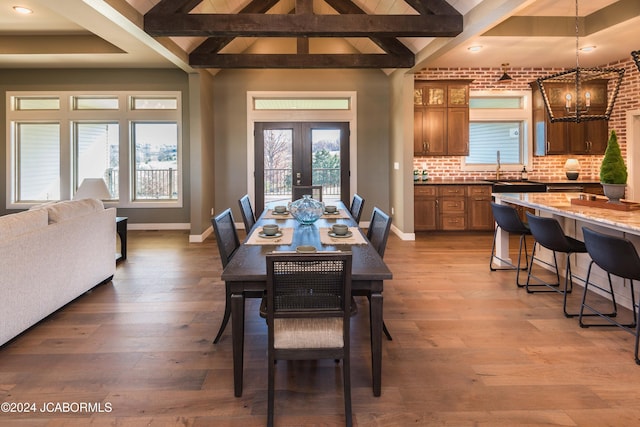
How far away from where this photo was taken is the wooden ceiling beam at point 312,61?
19.4 ft

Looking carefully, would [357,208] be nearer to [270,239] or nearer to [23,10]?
[270,239]

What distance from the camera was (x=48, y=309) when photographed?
316 cm

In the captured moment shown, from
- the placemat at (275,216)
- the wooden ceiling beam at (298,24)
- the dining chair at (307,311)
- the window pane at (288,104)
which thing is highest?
the wooden ceiling beam at (298,24)

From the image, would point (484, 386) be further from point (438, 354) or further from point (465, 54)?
point (465, 54)

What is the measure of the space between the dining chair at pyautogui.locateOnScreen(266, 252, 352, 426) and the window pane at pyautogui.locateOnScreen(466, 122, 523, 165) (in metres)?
6.20

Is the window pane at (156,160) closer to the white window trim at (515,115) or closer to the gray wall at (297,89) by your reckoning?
the gray wall at (297,89)

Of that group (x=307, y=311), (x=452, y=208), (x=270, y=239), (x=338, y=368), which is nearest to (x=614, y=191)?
(x=338, y=368)

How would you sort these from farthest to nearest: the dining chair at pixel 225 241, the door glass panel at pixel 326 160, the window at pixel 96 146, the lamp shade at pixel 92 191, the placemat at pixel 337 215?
1. the door glass panel at pixel 326 160
2. the window at pixel 96 146
3. the lamp shade at pixel 92 191
4. the placemat at pixel 337 215
5. the dining chair at pixel 225 241

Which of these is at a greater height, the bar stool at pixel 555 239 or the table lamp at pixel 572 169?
the table lamp at pixel 572 169

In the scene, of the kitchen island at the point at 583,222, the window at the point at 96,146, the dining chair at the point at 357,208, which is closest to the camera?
the kitchen island at the point at 583,222

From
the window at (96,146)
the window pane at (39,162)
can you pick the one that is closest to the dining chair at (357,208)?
the window at (96,146)

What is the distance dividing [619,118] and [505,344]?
6.14 m

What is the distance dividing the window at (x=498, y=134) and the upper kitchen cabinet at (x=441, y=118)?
447 millimetres

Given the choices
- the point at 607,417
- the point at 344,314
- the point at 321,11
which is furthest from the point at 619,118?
the point at 344,314
